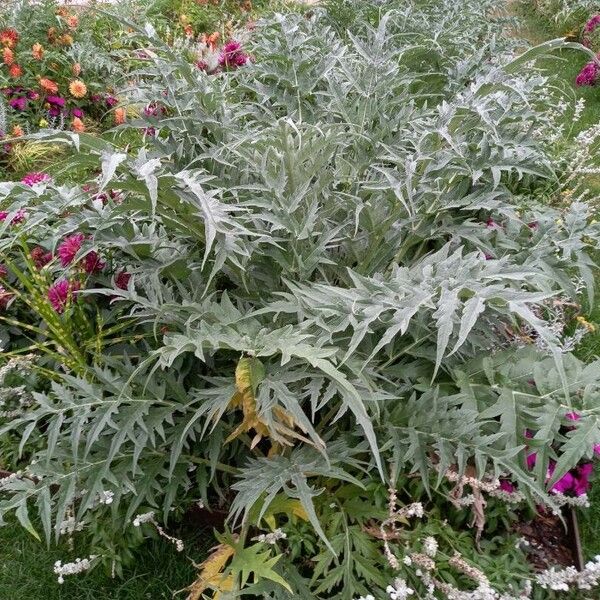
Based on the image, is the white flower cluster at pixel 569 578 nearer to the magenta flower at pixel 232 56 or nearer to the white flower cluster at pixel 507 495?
the white flower cluster at pixel 507 495

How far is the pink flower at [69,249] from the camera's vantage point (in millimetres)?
2094

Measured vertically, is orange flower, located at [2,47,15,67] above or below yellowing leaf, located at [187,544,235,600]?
below

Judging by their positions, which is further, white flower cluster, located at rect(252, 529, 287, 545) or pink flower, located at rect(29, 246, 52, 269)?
pink flower, located at rect(29, 246, 52, 269)

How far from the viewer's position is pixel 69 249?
6.88 ft

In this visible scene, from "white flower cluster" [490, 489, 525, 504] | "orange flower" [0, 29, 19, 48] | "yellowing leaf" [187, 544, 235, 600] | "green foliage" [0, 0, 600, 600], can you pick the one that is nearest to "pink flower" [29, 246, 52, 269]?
"green foliage" [0, 0, 600, 600]

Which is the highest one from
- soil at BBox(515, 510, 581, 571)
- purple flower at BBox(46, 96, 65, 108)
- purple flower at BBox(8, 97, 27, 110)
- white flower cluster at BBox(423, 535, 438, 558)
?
white flower cluster at BBox(423, 535, 438, 558)

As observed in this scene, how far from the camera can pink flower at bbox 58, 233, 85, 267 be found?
2094 mm

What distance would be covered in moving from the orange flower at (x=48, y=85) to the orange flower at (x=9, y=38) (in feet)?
1.06

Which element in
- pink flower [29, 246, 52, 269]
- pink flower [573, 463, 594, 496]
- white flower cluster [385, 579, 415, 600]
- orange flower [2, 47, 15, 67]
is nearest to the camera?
white flower cluster [385, 579, 415, 600]

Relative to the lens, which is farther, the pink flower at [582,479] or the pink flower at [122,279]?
the pink flower at [122,279]

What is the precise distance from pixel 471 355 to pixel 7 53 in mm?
3476

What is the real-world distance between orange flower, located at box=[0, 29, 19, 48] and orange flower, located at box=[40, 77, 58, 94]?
32cm

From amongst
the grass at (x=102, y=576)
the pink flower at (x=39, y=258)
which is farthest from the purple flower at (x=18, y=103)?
the grass at (x=102, y=576)

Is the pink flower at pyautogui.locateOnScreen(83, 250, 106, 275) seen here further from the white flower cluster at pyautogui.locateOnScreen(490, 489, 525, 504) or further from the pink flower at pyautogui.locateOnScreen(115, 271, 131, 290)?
the white flower cluster at pyautogui.locateOnScreen(490, 489, 525, 504)
